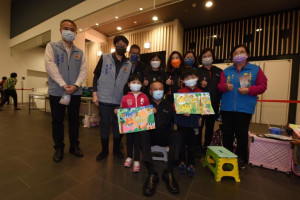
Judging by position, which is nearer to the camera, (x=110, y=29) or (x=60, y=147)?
(x=60, y=147)

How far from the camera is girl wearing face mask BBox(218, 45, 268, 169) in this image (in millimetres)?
1881

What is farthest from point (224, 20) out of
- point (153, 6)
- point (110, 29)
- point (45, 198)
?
point (45, 198)

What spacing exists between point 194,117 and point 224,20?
5465 millimetres

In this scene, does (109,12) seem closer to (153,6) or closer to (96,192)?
(153,6)

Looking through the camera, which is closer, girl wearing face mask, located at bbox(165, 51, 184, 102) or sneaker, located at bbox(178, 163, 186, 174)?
sneaker, located at bbox(178, 163, 186, 174)

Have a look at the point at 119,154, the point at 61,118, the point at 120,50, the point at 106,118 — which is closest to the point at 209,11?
the point at 120,50

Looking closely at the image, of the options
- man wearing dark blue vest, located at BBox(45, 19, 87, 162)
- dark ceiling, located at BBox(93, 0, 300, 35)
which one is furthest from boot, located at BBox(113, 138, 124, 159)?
dark ceiling, located at BBox(93, 0, 300, 35)

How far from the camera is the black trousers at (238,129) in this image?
1934 millimetres

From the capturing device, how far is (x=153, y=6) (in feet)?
11.8

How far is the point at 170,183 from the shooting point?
57.8 inches

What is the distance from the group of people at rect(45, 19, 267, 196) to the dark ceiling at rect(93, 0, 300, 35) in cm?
353

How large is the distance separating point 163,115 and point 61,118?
1.34m

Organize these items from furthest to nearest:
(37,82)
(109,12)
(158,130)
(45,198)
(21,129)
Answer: (37,82), (109,12), (21,129), (158,130), (45,198)

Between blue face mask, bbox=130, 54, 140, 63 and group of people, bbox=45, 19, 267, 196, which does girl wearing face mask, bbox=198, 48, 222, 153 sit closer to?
group of people, bbox=45, 19, 267, 196
